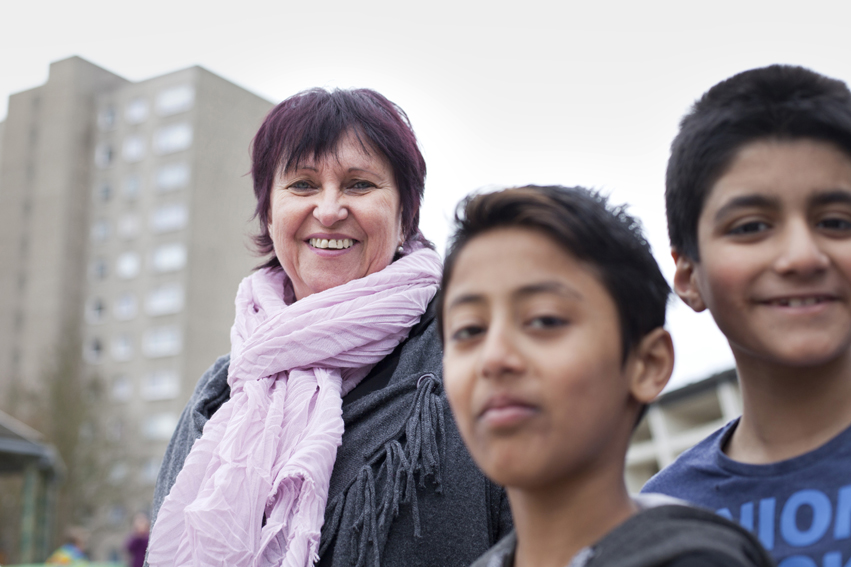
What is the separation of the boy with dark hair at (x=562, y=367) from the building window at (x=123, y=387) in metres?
38.9

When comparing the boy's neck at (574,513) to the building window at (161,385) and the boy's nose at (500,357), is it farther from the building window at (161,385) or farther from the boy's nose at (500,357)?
the building window at (161,385)

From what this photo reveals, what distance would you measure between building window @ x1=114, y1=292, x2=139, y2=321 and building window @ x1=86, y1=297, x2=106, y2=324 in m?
0.97

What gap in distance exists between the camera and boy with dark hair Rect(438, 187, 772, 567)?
118 centimetres

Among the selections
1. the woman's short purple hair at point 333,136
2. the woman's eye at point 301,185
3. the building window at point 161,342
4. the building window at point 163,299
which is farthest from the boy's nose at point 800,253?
the building window at point 163,299

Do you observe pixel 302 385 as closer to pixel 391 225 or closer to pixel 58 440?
pixel 391 225

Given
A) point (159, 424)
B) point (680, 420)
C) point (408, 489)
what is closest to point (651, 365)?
point (408, 489)

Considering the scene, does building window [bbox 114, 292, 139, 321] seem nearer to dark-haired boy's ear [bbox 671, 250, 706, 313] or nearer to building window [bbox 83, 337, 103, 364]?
building window [bbox 83, 337, 103, 364]

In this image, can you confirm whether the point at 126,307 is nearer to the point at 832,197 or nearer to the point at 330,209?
the point at 330,209

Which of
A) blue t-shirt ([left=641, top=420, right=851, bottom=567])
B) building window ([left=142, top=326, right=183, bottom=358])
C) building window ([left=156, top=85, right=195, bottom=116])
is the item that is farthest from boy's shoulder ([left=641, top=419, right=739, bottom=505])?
building window ([left=156, top=85, right=195, bottom=116])

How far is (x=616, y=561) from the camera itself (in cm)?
111

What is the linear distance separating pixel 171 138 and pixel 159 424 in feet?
44.8

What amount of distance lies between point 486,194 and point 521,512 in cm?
52

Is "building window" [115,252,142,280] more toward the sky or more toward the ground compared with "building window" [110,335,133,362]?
more toward the sky

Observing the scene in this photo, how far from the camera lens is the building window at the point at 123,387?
123 feet
